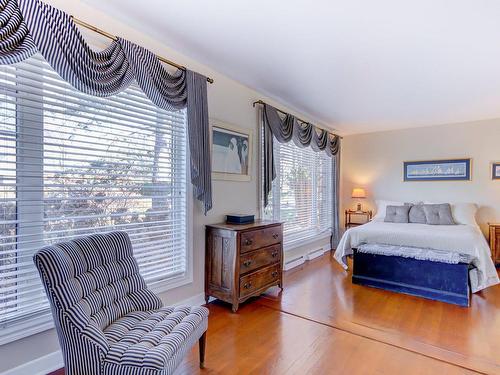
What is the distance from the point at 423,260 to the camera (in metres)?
3.22

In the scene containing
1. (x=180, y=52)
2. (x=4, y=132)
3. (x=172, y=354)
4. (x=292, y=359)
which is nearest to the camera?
(x=172, y=354)

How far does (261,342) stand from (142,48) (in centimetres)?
247

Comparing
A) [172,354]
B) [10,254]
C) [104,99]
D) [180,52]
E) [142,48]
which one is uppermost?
[180,52]

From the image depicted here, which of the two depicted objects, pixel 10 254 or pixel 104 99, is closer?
pixel 10 254

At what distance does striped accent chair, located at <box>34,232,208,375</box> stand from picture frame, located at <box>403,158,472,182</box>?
4.98 meters

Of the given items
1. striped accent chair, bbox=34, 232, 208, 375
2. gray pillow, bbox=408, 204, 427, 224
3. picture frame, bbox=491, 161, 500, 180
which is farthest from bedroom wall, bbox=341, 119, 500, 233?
striped accent chair, bbox=34, 232, 208, 375

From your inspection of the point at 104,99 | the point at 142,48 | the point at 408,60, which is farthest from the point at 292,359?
the point at 408,60

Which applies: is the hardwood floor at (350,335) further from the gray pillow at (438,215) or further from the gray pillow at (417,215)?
the gray pillow at (417,215)

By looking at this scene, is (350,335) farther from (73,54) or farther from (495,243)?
(495,243)

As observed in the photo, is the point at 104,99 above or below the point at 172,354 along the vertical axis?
above

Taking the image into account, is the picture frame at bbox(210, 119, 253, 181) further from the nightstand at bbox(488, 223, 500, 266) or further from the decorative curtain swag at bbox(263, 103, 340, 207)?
the nightstand at bbox(488, 223, 500, 266)

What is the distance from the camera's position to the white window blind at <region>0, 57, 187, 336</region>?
1.71m

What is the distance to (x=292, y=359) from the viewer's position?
2.03m

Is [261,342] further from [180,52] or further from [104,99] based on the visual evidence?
[180,52]
